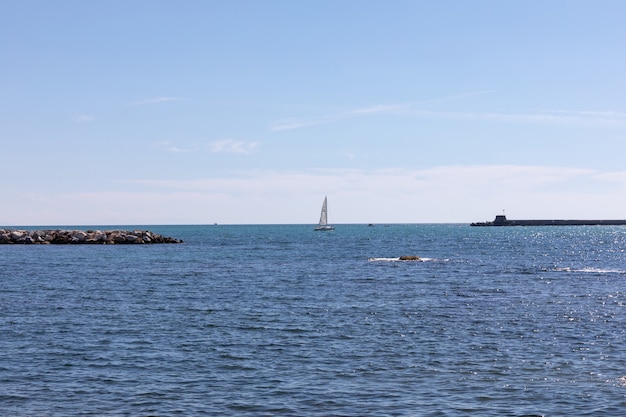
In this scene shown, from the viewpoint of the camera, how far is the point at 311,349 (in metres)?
29.8

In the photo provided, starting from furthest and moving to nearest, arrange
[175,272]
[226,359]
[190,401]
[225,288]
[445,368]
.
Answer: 1. [175,272]
2. [225,288]
3. [226,359]
4. [445,368]
5. [190,401]

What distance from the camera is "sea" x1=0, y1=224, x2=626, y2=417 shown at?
21594mm

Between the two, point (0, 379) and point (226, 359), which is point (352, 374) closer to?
point (226, 359)

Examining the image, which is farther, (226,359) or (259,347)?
(259,347)

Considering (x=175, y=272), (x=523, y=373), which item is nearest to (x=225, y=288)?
(x=175, y=272)

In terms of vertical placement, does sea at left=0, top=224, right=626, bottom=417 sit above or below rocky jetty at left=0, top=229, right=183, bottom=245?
below

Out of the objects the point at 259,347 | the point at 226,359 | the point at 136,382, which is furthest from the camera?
the point at 259,347

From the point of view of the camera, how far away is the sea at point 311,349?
2159cm

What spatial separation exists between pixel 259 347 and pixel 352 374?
6409 mm

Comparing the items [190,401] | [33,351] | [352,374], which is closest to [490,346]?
[352,374]

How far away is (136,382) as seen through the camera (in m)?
24.0

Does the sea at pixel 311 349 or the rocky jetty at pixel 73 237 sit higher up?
the rocky jetty at pixel 73 237

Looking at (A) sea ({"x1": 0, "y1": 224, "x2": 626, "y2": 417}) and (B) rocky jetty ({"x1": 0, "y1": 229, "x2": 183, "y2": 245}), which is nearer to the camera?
(A) sea ({"x1": 0, "y1": 224, "x2": 626, "y2": 417})

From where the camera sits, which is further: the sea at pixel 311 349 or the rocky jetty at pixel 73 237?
the rocky jetty at pixel 73 237
